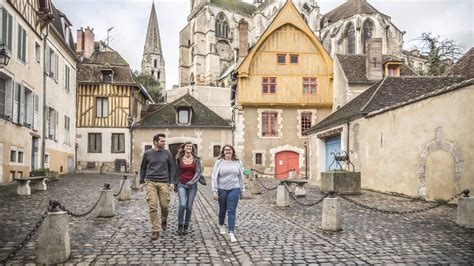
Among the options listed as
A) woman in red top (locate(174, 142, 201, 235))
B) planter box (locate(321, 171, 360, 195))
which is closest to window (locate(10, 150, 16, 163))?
woman in red top (locate(174, 142, 201, 235))

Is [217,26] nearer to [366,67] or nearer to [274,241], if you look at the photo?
[366,67]

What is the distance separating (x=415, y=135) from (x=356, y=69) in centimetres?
1346

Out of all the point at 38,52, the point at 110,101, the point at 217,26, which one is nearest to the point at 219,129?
the point at 110,101

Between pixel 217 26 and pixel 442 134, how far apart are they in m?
58.1

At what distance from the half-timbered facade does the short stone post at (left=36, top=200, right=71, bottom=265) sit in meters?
24.5

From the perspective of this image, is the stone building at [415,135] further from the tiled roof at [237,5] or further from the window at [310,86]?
the tiled roof at [237,5]

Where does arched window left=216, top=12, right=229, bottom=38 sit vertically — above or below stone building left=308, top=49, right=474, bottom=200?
above

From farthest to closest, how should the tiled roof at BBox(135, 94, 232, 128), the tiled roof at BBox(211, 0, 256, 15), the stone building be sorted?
the tiled roof at BBox(211, 0, 256, 15) → the tiled roof at BBox(135, 94, 232, 128) → the stone building

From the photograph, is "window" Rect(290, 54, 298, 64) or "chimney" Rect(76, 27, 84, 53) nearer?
"window" Rect(290, 54, 298, 64)

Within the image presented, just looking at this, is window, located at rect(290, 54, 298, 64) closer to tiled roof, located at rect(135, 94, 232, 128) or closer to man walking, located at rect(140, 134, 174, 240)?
tiled roof, located at rect(135, 94, 232, 128)

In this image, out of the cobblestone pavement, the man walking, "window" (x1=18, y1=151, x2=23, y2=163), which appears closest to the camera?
the cobblestone pavement

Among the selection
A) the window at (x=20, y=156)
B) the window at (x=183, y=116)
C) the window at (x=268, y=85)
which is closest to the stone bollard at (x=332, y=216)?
the window at (x=20, y=156)

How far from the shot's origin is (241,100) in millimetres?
27125

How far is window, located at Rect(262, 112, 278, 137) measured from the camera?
27.6 m
